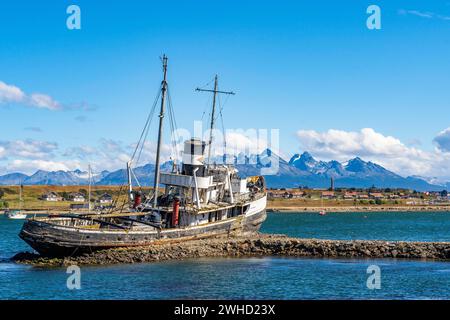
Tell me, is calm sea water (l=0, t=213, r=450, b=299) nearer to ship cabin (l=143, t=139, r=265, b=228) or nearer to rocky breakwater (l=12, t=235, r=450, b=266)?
rocky breakwater (l=12, t=235, r=450, b=266)

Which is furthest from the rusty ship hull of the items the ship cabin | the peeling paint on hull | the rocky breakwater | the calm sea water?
the calm sea water

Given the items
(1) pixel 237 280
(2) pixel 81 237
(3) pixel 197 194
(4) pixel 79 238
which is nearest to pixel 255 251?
(3) pixel 197 194

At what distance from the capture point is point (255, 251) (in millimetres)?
55656

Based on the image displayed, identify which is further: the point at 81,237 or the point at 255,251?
the point at 255,251

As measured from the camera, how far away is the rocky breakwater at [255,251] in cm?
4906

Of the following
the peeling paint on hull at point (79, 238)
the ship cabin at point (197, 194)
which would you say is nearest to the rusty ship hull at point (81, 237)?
the peeling paint on hull at point (79, 238)

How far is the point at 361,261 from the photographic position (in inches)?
1997

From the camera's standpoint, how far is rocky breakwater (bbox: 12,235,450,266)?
49.1 m

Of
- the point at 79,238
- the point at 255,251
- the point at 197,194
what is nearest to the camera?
the point at 79,238

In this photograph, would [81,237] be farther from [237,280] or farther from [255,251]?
[255,251]

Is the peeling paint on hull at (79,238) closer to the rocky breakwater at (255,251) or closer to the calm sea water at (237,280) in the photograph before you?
the rocky breakwater at (255,251)

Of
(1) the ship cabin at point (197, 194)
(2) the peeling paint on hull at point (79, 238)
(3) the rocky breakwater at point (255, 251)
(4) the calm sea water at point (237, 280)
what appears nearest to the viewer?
(4) the calm sea water at point (237, 280)
